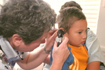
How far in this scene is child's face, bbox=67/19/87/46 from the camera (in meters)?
0.86

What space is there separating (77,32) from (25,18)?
0.46 m

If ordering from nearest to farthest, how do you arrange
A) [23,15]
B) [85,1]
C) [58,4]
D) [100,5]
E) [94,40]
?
[23,15] → [94,40] → [100,5] → [85,1] → [58,4]

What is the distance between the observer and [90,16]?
1.47m

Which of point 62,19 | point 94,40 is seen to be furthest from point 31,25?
point 94,40

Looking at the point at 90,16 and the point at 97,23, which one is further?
the point at 90,16

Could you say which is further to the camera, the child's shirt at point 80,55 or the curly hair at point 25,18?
the child's shirt at point 80,55

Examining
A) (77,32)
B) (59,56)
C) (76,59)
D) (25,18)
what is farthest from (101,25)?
(25,18)

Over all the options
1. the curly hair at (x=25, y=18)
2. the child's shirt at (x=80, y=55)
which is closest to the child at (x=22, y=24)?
the curly hair at (x=25, y=18)

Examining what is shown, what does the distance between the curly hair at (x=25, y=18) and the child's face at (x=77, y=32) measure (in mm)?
282

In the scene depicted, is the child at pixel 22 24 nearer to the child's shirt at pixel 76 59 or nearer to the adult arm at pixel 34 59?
the child's shirt at pixel 76 59

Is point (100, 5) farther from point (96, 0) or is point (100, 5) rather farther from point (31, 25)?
point (31, 25)

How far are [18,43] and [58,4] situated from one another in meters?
1.10

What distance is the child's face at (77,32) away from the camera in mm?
856

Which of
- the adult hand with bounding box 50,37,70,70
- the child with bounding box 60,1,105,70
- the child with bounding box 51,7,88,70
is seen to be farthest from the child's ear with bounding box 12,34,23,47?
the child with bounding box 60,1,105,70
